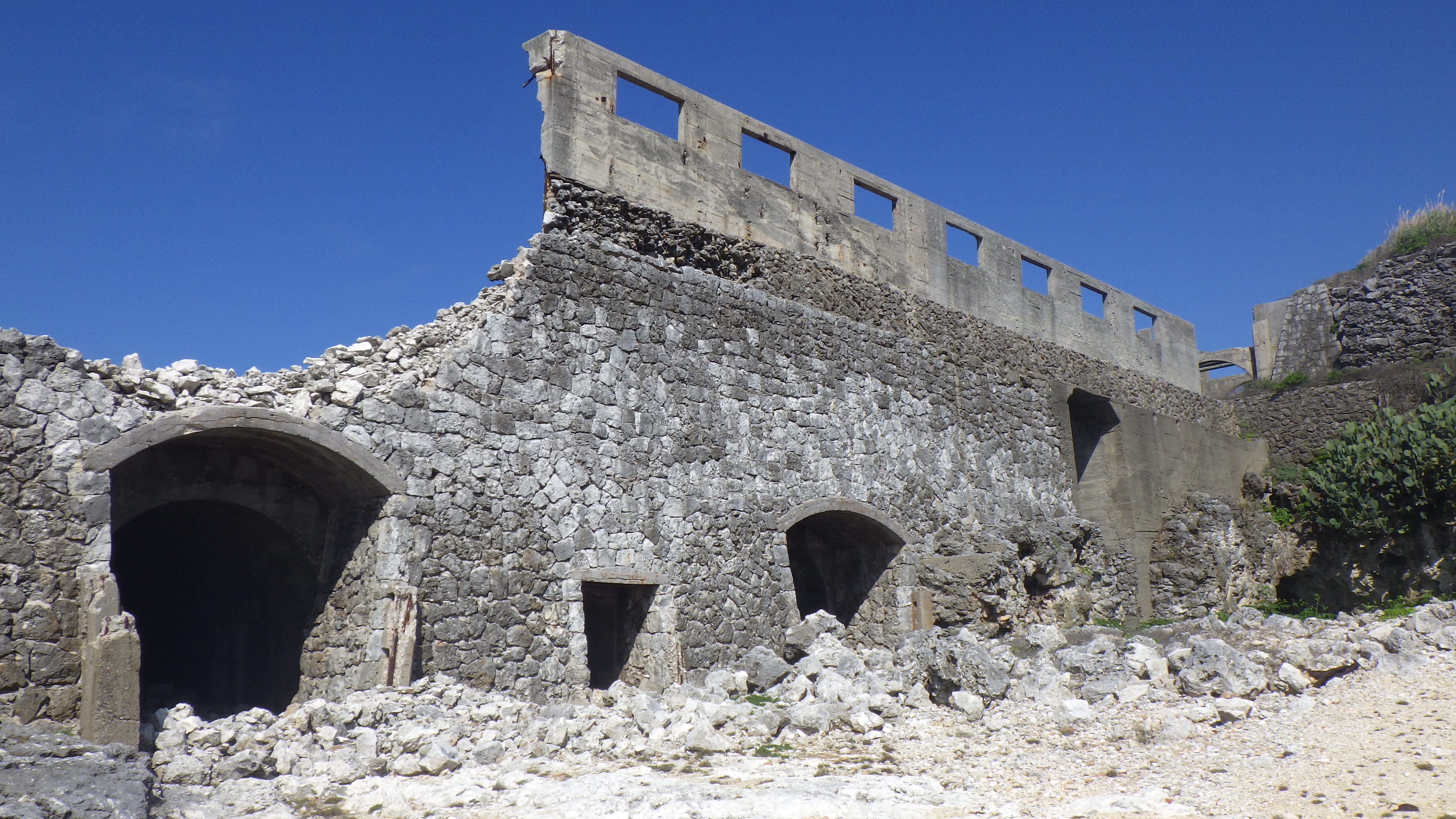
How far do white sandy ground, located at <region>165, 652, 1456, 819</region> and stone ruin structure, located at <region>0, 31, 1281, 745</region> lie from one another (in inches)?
67.3

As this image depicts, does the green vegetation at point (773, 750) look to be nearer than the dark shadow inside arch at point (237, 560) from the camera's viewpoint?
Yes

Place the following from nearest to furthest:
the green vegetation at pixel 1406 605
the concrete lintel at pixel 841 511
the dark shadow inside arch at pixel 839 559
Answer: the green vegetation at pixel 1406 605 < the concrete lintel at pixel 841 511 < the dark shadow inside arch at pixel 839 559

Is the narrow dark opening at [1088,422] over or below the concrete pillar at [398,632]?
over

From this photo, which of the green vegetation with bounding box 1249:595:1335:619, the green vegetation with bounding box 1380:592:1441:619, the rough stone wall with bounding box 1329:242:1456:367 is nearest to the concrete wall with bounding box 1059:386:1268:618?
the green vegetation with bounding box 1249:595:1335:619

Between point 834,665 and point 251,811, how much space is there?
535 cm

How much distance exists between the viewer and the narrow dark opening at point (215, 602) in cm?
879

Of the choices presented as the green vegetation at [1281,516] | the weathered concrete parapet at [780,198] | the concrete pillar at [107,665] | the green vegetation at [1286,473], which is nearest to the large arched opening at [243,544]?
the concrete pillar at [107,665]

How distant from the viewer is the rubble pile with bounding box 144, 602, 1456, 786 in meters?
6.48

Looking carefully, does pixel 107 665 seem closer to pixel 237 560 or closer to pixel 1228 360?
pixel 237 560

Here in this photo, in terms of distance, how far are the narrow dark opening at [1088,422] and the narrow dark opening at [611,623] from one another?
793cm

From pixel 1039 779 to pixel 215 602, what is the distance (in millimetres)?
7907

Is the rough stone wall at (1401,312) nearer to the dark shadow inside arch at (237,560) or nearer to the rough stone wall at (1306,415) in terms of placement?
the rough stone wall at (1306,415)

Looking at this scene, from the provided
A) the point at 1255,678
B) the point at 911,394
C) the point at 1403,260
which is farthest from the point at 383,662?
the point at 1403,260

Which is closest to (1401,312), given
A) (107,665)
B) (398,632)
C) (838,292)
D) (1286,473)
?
→ (1286,473)
